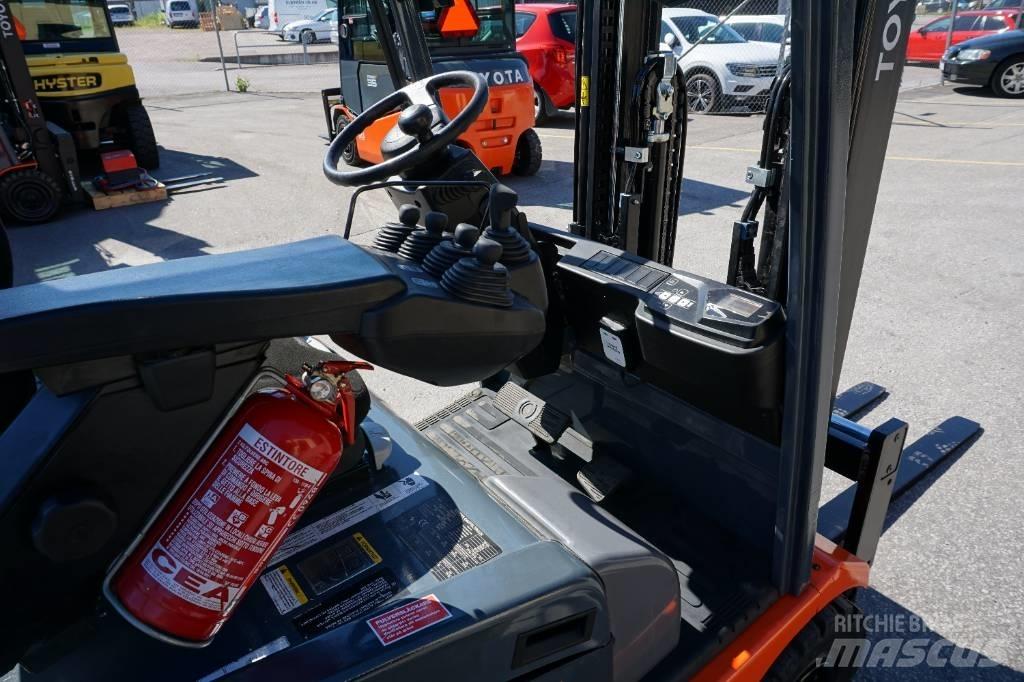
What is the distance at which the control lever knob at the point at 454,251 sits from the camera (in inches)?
53.4

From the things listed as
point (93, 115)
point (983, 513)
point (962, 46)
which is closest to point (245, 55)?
point (93, 115)

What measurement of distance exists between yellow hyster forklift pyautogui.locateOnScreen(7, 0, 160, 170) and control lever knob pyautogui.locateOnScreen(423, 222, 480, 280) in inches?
344

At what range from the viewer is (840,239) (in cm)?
139

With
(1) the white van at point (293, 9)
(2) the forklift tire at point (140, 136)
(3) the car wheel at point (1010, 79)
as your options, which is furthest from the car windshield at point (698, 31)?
(1) the white van at point (293, 9)

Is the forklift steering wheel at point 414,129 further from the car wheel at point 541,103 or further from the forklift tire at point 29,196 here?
the car wheel at point 541,103

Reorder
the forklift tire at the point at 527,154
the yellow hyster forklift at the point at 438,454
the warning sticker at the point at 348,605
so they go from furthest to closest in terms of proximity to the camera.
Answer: the forklift tire at the point at 527,154
the warning sticker at the point at 348,605
the yellow hyster forklift at the point at 438,454

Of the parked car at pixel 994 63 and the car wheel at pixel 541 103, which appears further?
the parked car at pixel 994 63

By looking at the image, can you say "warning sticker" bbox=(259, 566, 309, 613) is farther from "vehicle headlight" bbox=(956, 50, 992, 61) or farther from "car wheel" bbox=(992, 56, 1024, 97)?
"car wheel" bbox=(992, 56, 1024, 97)

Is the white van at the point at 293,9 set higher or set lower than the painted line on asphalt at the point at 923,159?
higher

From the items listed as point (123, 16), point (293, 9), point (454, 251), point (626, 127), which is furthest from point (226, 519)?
point (123, 16)

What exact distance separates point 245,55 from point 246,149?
15414mm

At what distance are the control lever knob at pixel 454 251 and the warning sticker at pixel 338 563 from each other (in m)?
0.56

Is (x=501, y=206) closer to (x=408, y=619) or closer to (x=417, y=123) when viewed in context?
(x=417, y=123)

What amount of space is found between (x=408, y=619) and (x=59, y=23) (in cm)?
948
